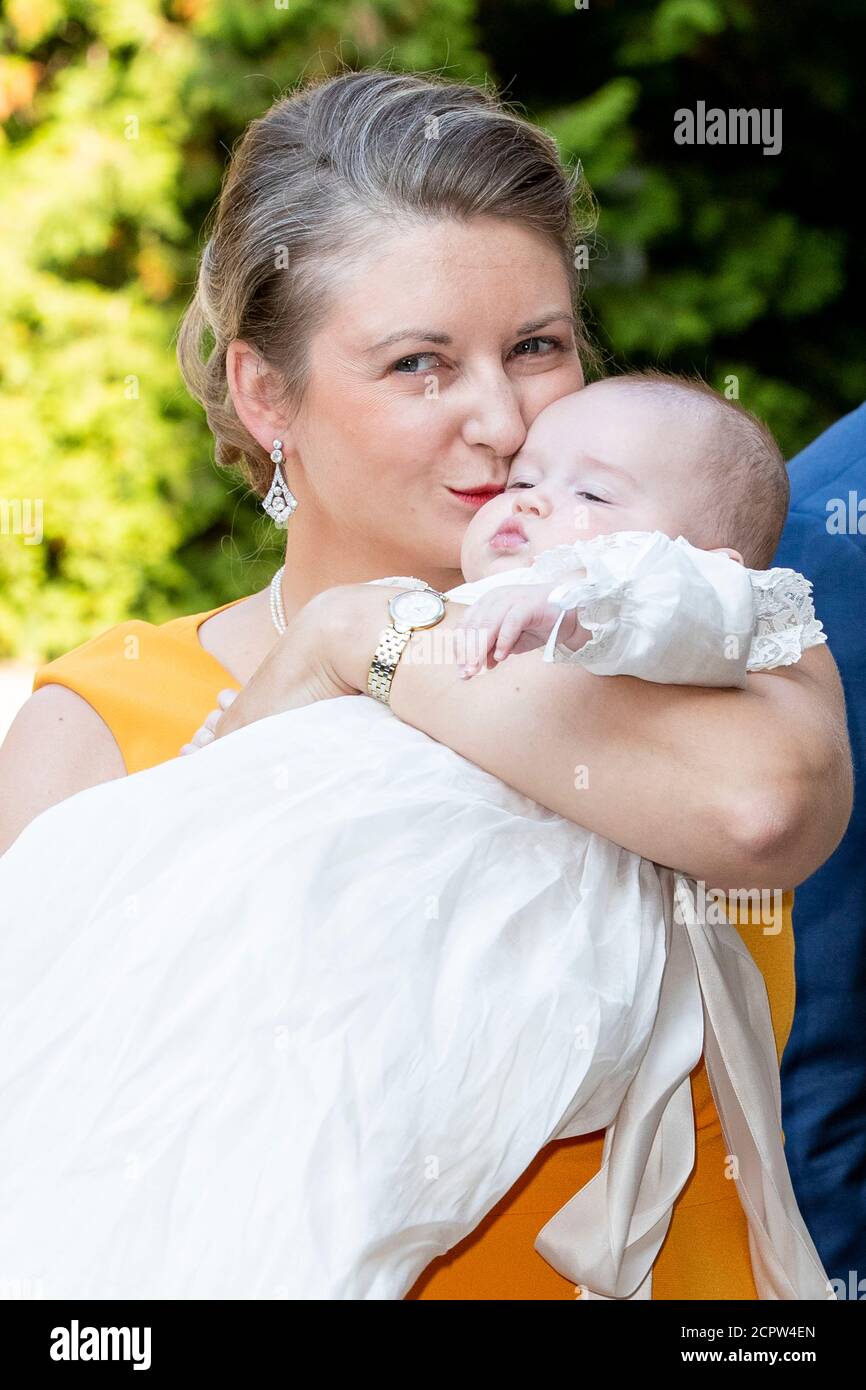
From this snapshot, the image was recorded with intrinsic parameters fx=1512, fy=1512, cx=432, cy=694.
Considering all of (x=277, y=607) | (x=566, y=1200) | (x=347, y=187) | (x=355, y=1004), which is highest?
(x=347, y=187)

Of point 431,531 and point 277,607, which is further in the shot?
point 277,607

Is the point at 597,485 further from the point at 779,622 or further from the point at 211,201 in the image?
the point at 211,201

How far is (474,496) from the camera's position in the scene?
178 cm

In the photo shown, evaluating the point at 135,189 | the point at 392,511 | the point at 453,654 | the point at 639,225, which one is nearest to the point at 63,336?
the point at 135,189

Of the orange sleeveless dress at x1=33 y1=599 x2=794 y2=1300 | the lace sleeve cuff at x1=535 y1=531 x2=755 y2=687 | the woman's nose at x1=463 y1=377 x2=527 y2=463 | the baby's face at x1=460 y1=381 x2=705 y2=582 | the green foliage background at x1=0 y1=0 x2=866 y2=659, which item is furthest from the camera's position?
the green foliage background at x1=0 y1=0 x2=866 y2=659

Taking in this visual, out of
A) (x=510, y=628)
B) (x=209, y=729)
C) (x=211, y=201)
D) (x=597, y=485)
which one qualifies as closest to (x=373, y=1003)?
(x=510, y=628)

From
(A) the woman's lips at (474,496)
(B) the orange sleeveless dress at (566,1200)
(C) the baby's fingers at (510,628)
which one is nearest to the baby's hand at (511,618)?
(C) the baby's fingers at (510,628)

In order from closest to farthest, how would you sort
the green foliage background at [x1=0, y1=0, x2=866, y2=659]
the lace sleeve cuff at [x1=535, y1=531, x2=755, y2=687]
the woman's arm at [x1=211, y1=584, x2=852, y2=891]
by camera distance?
1. the lace sleeve cuff at [x1=535, y1=531, x2=755, y2=687]
2. the woman's arm at [x1=211, y1=584, x2=852, y2=891]
3. the green foliage background at [x1=0, y1=0, x2=866, y2=659]

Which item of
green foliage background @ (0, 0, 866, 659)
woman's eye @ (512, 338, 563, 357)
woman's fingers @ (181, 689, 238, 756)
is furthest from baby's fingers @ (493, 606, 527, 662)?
green foliage background @ (0, 0, 866, 659)

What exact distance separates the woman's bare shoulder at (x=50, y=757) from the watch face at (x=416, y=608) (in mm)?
504

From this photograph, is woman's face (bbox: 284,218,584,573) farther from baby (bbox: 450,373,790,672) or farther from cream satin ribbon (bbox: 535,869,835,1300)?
cream satin ribbon (bbox: 535,869,835,1300)

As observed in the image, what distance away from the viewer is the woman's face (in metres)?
1.75

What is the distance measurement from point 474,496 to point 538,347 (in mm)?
211
